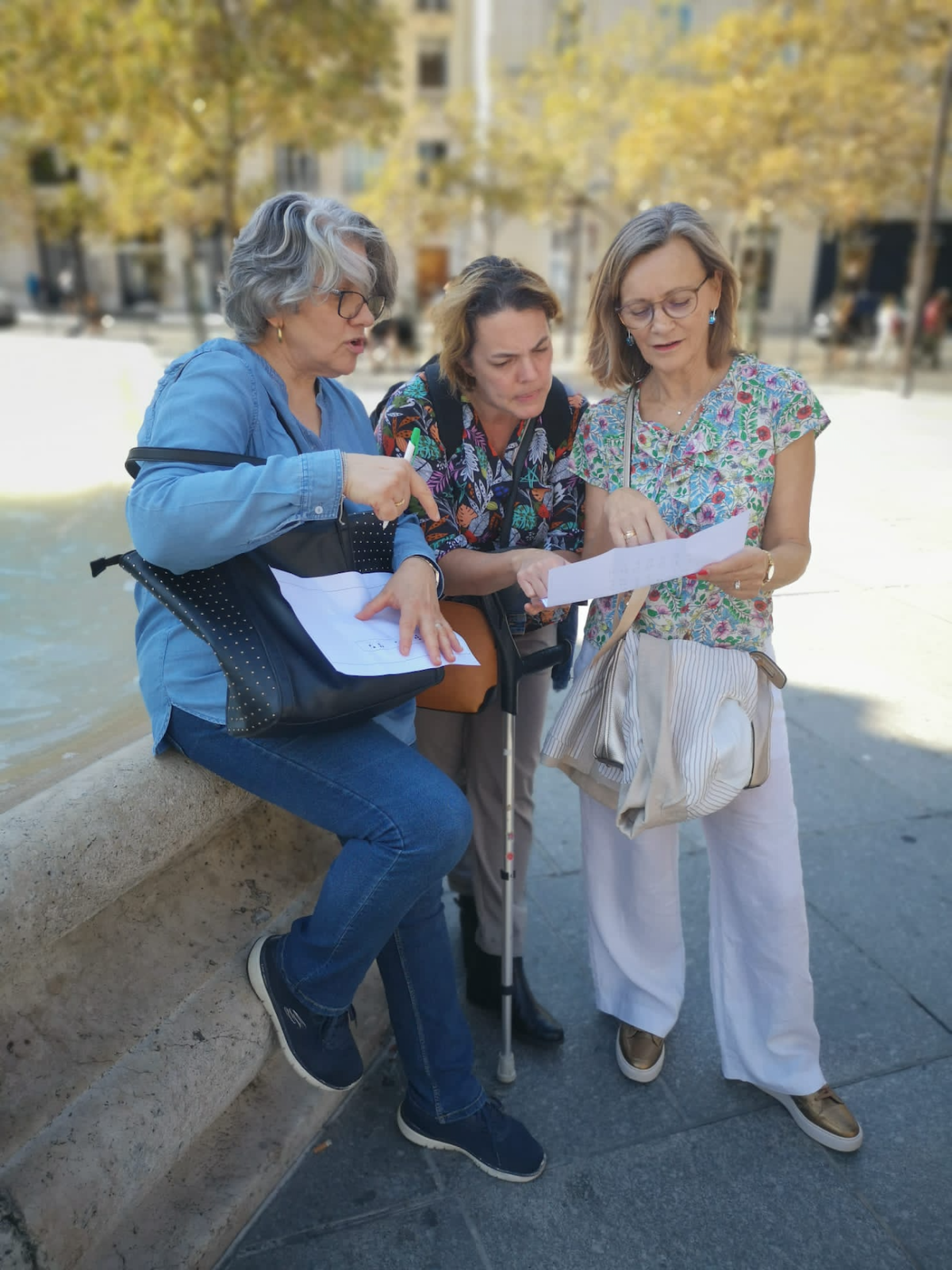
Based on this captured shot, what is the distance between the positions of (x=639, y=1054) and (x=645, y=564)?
1.38m

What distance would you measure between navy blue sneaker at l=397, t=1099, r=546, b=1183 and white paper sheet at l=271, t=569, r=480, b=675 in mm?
1077

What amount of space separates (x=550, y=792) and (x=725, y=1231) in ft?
6.50

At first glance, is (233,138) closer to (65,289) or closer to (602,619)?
(602,619)

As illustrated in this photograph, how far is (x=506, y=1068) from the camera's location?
8.65 ft

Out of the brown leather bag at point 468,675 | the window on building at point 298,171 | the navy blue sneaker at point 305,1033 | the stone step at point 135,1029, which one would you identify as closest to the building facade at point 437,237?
the window on building at point 298,171

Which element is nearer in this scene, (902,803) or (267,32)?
(902,803)

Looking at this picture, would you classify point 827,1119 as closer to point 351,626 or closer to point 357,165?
point 351,626

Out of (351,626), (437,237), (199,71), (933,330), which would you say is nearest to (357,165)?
(437,237)

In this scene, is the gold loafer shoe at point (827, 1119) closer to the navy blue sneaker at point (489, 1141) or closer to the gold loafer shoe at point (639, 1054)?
the gold loafer shoe at point (639, 1054)

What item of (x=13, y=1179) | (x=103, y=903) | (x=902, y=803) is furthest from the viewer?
(x=902, y=803)

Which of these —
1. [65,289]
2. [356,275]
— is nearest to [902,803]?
[356,275]

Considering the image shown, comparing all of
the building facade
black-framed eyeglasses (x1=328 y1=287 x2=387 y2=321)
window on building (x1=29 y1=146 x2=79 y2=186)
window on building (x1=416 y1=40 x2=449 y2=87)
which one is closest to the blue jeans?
black-framed eyeglasses (x1=328 y1=287 x2=387 y2=321)

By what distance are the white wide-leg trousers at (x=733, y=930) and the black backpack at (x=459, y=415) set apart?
0.58 m

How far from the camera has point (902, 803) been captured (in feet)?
12.9
